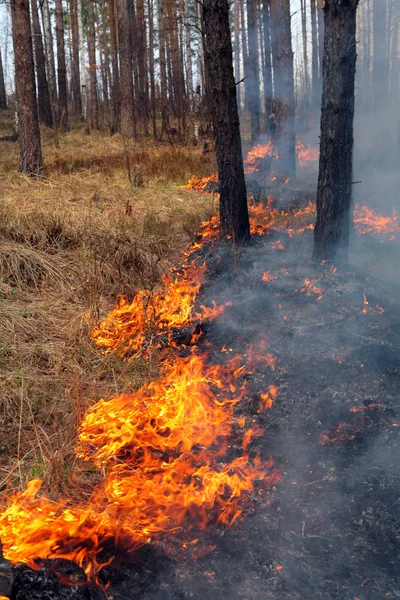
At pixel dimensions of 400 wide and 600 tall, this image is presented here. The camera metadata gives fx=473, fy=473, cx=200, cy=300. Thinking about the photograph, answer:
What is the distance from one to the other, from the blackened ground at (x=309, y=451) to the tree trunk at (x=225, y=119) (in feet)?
2.24

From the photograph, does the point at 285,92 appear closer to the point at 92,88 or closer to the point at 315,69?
the point at 92,88

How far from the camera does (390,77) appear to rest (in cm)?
3222

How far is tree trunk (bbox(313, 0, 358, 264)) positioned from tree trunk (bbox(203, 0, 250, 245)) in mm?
1195

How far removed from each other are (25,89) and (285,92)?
5860 millimetres

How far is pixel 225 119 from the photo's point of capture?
19.6 ft

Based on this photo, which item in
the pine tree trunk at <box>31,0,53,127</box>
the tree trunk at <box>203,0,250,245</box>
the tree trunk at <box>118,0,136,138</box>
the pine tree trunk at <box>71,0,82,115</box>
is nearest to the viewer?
the tree trunk at <box>203,0,250,245</box>

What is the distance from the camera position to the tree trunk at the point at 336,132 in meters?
4.95

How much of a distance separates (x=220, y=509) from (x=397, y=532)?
1.01m

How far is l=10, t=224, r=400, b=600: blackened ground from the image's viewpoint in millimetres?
2418

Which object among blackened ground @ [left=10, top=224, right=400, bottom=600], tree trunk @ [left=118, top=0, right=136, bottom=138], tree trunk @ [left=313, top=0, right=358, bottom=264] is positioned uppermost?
tree trunk @ [left=118, top=0, right=136, bottom=138]

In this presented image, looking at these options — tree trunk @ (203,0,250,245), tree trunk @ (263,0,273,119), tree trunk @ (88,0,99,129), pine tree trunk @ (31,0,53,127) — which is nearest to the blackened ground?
tree trunk @ (203,0,250,245)

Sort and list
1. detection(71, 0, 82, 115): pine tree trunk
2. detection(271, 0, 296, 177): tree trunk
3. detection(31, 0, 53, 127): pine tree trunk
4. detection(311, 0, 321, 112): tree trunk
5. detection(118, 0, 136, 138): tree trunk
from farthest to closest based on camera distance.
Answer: detection(311, 0, 321, 112): tree trunk, detection(71, 0, 82, 115): pine tree trunk, detection(31, 0, 53, 127): pine tree trunk, detection(118, 0, 136, 138): tree trunk, detection(271, 0, 296, 177): tree trunk

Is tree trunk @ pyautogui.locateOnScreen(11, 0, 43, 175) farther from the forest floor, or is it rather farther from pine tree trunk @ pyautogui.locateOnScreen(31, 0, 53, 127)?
pine tree trunk @ pyautogui.locateOnScreen(31, 0, 53, 127)

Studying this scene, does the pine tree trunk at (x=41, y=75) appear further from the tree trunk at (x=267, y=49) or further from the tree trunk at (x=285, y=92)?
the tree trunk at (x=285, y=92)
